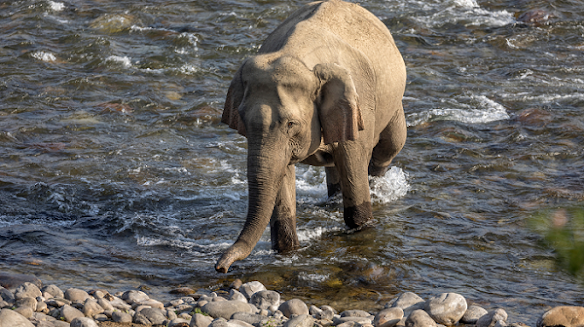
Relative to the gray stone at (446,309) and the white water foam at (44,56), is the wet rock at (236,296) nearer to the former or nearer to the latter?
the gray stone at (446,309)

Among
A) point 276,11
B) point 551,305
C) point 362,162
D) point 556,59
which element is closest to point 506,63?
point 556,59

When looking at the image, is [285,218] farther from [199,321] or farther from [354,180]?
[199,321]

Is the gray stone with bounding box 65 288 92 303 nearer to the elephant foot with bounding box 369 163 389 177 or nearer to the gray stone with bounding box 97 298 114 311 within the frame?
the gray stone with bounding box 97 298 114 311

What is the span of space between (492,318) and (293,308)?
1.37 m

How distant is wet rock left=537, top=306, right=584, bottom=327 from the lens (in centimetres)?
457

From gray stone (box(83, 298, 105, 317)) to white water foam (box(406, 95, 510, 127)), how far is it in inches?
292

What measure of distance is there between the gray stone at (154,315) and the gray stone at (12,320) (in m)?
0.76

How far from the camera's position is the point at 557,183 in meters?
8.50

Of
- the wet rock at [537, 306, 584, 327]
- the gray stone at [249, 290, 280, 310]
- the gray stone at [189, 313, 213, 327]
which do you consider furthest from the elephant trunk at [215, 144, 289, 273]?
the wet rock at [537, 306, 584, 327]

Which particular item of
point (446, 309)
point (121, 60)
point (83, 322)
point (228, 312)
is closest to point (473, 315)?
point (446, 309)

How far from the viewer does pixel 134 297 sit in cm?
483

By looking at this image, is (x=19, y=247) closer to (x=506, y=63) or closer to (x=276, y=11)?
(x=506, y=63)

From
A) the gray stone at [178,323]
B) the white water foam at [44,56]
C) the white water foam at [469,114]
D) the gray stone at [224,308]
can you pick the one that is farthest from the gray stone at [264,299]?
the white water foam at [44,56]

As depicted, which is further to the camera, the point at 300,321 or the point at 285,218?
the point at 285,218
